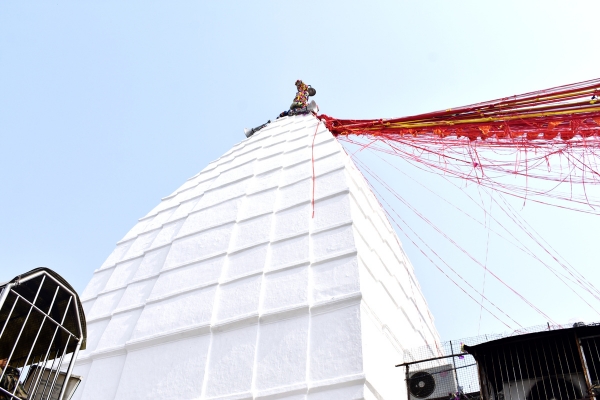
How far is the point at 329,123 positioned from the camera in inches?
610

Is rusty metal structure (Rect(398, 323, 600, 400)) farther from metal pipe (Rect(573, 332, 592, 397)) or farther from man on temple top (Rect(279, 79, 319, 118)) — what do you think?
man on temple top (Rect(279, 79, 319, 118))

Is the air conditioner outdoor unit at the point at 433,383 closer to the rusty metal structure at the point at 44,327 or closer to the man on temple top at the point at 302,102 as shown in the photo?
the rusty metal structure at the point at 44,327

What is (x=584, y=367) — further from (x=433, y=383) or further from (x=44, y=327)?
(x=44, y=327)

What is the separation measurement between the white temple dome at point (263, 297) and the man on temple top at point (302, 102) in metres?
4.58

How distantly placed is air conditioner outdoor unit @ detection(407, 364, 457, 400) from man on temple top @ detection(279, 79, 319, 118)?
1116 centimetres

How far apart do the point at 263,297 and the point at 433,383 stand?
261 cm

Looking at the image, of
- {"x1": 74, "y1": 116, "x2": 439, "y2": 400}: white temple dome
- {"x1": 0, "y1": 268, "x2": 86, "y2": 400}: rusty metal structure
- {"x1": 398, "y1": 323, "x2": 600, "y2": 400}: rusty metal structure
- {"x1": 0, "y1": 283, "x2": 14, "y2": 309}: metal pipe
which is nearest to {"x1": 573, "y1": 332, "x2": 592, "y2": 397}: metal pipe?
{"x1": 398, "y1": 323, "x2": 600, "y2": 400}: rusty metal structure

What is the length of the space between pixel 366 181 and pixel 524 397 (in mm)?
7173

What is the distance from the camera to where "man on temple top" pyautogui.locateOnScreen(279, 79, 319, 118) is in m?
17.6

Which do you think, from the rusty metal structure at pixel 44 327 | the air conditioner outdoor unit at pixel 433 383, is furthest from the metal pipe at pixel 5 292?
the air conditioner outdoor unit at pixel 433 383

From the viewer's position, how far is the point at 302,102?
18.0 m

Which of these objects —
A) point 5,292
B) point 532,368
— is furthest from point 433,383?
point 5,292

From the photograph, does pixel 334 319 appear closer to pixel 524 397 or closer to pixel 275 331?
pixel 275 331

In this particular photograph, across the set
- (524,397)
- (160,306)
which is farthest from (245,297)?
(524,397)
